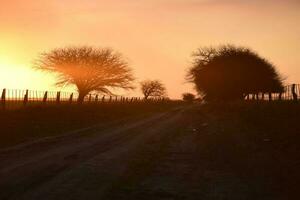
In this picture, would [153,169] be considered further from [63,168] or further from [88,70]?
[88,70]

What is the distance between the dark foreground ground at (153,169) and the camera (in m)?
9.37

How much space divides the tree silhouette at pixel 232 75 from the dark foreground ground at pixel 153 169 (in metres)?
50.0

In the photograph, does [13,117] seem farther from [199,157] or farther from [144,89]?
[144,89]

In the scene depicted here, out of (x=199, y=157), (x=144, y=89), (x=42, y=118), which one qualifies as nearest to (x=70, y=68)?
(x=42, y=118)

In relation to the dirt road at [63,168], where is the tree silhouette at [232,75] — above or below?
above

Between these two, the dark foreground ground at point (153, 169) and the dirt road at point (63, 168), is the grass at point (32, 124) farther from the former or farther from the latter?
the dirt road at point (63, 168)

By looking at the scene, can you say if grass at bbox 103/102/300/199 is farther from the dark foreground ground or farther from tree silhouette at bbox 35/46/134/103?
tree silhouette at bbox 35/46/134/103

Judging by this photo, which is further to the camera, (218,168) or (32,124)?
(32,124)

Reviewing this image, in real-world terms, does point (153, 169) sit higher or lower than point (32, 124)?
lower

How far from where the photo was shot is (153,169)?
12.1 meters

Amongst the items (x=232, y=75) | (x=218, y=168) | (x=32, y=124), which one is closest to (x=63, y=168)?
(x=218, y=168)

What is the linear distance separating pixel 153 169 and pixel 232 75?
192 feet

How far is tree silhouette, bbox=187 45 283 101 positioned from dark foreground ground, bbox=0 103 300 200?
50.0m

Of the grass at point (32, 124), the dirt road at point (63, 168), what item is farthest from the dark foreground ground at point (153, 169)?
the grass at point (32, 124)
